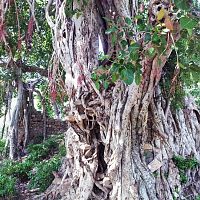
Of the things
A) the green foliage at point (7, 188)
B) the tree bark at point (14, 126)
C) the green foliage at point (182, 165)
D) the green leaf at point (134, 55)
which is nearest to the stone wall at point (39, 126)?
the tree bark at point (14, 126)

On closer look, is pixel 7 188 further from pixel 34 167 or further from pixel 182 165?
pixel 182 165

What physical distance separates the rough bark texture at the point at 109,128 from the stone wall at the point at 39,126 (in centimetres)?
302

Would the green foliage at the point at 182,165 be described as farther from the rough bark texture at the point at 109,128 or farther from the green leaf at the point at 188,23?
the green leaf at the point at 188,23

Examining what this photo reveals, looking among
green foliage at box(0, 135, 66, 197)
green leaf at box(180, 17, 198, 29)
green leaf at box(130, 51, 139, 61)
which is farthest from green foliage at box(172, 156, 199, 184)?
green leaf at box(180, 17, 198, 29)

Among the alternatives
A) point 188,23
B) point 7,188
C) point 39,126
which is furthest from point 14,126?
point 188,23

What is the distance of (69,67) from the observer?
2.83 meters

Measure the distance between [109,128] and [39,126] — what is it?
12.5ft

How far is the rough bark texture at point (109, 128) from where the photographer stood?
2602 mm

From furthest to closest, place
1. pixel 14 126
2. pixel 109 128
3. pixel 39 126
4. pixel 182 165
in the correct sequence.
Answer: pixel 39 126
pixel 14 126
pixel 182 165
pixel 109 128

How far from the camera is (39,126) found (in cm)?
626

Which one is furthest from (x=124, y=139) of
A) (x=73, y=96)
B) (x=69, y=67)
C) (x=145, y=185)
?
(x=69, y=67)

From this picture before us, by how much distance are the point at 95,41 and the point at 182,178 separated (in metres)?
1.45

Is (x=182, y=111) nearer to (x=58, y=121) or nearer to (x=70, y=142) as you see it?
(x=70, y=142)

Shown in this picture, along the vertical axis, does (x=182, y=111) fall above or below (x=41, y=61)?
below
